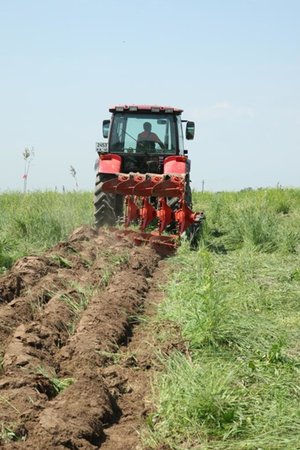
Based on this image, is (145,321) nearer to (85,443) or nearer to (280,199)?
(85,443)

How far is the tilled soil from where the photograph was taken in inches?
158

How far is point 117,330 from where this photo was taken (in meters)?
5.85

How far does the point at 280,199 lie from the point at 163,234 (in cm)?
697

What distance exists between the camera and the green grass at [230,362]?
399 centimetres

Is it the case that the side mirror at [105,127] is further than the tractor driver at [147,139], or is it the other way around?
the side mirror at [105,127]

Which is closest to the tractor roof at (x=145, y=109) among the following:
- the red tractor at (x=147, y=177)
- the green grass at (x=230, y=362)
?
the red tractor at (x=147, y=177)

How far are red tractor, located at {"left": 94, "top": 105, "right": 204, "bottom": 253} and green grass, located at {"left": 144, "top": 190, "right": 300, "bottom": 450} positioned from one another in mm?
1738

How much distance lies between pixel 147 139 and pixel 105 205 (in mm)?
1327

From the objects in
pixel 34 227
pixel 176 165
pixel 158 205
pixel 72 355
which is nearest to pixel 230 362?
pixel 72 355

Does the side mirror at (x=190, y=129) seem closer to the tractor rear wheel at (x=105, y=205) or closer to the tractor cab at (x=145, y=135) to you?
the tractor cab at (x=145, y=135)

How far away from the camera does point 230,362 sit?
5.00 m

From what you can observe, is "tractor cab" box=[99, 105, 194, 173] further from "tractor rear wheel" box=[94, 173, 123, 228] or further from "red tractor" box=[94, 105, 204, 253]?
"tractor rear wheel" box=[94, 173, 123, 228]

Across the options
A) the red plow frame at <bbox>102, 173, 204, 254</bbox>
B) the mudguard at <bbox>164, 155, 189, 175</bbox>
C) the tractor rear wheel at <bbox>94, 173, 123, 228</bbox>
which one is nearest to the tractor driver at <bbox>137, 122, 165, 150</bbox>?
the mudguard at <bbox>164, 155, 189, 175</bbox>

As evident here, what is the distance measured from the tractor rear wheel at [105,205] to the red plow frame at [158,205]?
1.72 feet
